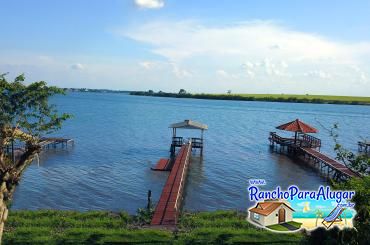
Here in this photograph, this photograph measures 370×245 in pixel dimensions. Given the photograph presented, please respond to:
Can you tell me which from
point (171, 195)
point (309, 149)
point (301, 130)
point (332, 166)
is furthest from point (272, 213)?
point (309, 149)

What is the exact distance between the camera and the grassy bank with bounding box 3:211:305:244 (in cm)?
1315

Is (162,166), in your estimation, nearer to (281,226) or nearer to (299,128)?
(299,128)

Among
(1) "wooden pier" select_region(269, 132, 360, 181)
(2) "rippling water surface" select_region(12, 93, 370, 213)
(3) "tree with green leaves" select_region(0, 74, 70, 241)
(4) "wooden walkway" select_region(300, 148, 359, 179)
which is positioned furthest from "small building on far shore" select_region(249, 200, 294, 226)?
(1) "wooden pier" select_region(269, 132, 360, 181)

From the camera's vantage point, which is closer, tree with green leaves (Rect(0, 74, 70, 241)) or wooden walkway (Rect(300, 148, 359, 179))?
tree with green leaves (Rect(0, 74, 70, 241))

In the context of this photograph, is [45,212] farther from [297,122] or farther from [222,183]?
[297,122]

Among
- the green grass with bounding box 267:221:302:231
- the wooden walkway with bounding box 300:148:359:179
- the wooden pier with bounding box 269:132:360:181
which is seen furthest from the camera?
the wooden pier with bounding box 269:132:360:181

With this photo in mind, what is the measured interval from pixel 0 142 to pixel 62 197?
13919 mm

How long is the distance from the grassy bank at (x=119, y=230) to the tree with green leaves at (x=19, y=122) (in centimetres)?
348

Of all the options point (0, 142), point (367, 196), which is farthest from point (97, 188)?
point (367, 196)

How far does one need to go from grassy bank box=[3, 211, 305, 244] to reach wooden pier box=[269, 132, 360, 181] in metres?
16.4

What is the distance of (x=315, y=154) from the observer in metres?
39.3

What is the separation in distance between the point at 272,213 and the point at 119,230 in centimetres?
A: 837

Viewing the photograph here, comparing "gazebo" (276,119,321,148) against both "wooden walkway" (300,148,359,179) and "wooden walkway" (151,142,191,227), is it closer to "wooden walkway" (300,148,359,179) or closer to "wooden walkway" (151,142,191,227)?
"wooden walkway" (300,148,359,179)

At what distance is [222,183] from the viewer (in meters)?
28.5
